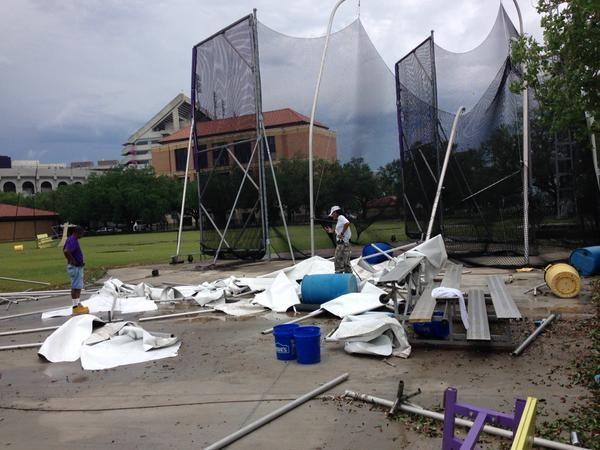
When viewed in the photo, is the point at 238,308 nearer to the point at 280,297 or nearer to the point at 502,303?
the point at 280,297

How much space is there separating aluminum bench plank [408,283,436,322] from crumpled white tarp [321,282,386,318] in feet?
4.24

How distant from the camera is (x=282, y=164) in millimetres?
17875

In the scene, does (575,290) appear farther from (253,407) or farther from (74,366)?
(74,366)

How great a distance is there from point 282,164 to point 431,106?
524 centimetres

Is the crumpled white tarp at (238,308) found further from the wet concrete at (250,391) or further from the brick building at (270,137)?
the brick building at (270,137)

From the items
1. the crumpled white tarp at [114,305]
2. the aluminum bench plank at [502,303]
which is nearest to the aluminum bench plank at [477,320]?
the aluminum bench plank at [502,303]

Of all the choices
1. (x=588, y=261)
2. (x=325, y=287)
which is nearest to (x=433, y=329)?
(x=325, y=287)

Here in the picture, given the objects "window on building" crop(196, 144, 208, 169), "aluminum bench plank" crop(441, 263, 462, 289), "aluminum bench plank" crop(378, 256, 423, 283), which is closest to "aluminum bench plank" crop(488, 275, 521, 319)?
"aluminum bench plank" crop(441, 263, 462, 289)

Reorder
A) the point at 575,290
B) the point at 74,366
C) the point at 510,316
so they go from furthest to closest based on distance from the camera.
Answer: the point at 575,290 → the point at 74,366 → the point at 510,316

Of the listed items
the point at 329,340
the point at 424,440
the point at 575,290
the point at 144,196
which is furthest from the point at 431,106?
the point at 144,196

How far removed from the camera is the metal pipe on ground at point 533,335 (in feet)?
19.1

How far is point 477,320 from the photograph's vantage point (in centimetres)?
632

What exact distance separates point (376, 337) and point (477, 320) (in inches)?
49.6

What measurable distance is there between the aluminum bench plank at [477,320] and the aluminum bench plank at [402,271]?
915 mm
